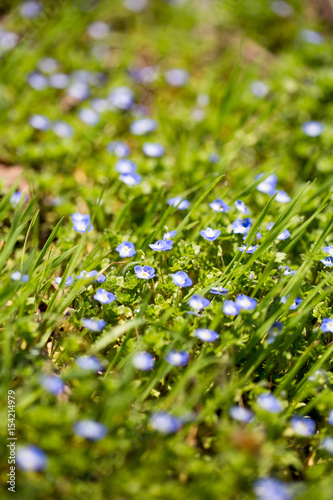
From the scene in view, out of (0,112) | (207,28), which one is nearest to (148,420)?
(0,112)

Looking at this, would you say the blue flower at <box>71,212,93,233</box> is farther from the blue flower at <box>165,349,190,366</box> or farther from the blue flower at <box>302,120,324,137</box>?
the blue flower at <box>302,120,324,137</box>

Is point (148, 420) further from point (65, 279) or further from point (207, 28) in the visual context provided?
point (207, 28)

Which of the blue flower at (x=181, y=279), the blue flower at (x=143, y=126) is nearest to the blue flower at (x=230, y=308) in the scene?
the blue flower at (x=181, y=279)

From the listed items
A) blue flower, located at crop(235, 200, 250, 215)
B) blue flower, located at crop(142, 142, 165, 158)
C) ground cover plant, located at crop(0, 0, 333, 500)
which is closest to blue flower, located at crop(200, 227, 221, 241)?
ground cover plant, located at crop(0, 0, 333, 500)

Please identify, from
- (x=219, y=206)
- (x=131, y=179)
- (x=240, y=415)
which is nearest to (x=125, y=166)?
(x=131, y=179)

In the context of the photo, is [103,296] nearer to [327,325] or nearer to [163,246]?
[163,246]
